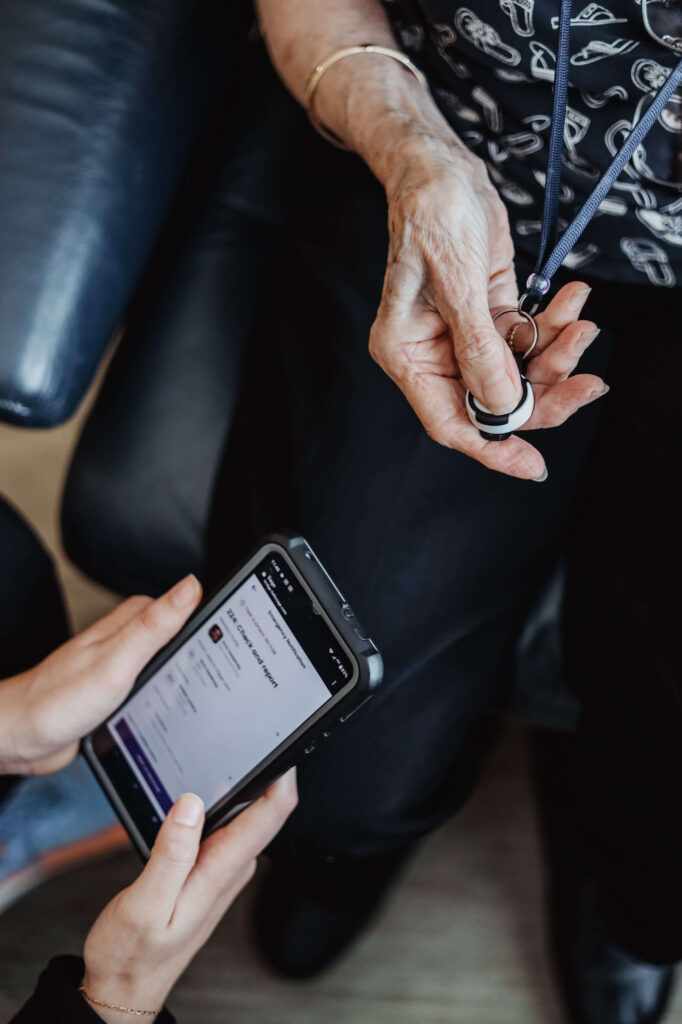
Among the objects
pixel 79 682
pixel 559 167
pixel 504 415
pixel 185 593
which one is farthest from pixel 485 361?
pixel 79 682

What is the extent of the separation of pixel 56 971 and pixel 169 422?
46 centimetres

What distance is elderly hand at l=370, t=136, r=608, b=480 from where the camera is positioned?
Answer: 1.81 feet

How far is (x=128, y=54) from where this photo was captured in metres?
0.74

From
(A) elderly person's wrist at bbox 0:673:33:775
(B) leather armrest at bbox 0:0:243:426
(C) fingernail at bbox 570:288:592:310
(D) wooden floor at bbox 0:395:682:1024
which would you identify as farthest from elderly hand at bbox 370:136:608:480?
(D) wooden floor at bbox 0:395:682:1024

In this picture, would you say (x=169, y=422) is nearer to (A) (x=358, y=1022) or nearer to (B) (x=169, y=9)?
(B) (x=169, y=9)

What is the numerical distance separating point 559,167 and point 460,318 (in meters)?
0.13

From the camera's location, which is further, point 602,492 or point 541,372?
point 602,492

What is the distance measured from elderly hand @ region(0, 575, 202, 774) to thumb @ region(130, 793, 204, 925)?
5.2 inches

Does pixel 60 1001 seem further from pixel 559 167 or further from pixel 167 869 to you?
pixel 559 167

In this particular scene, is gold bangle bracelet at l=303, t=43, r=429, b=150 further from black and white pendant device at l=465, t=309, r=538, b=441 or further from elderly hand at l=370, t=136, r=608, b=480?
black and white pendant device at l=465, t=309, r=538, b=441

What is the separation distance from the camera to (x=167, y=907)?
1.80 ft

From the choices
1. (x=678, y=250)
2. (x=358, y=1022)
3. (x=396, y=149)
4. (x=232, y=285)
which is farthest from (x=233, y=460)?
(x=358, y=1022)

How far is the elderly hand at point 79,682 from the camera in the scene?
63 cm

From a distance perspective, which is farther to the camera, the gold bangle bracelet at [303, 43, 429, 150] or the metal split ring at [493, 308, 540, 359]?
the gold bangle bracelet at [303, 43, 429, 150]
